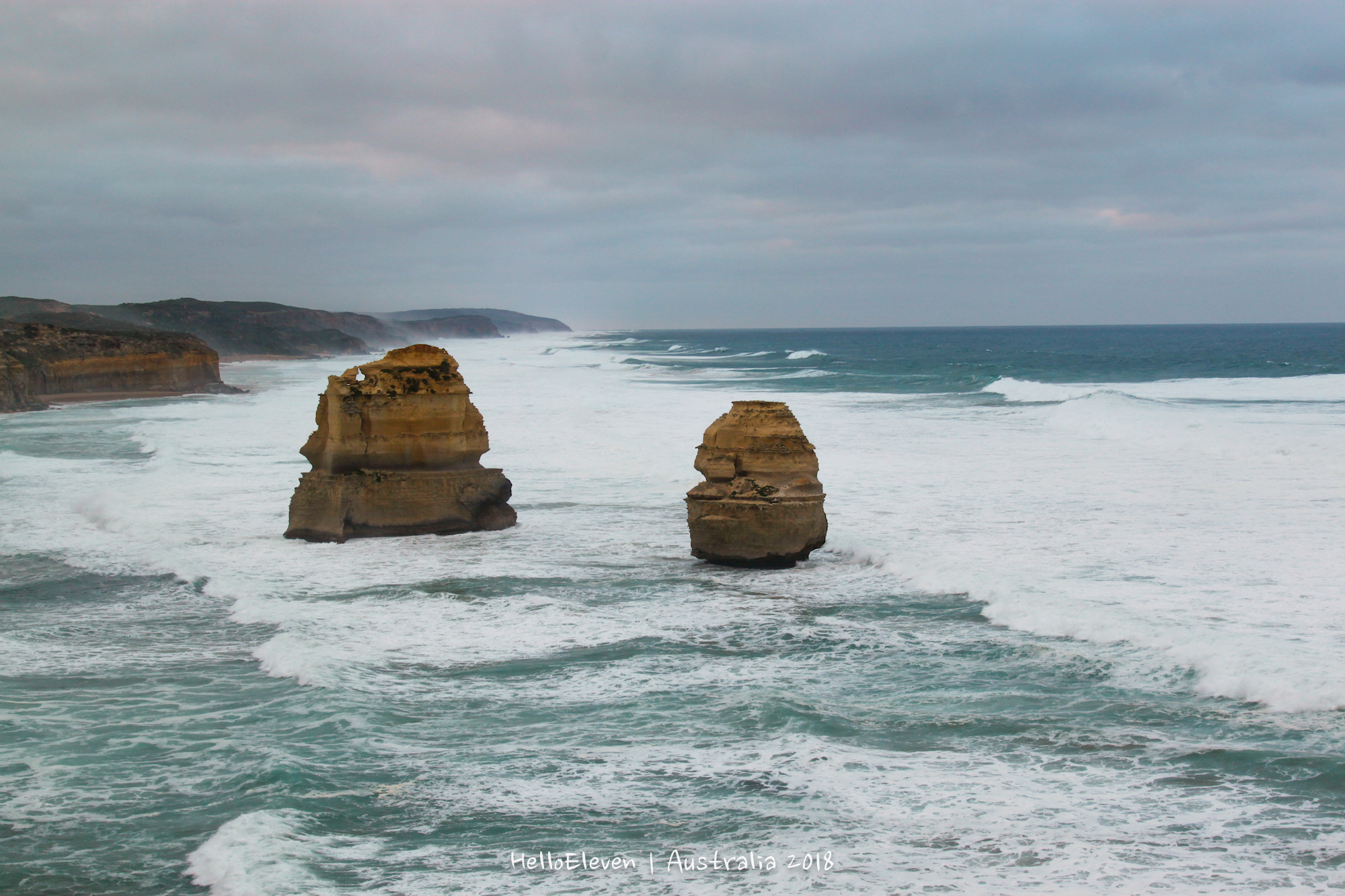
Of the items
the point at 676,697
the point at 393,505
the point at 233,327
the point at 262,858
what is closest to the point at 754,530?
the point at 676,697

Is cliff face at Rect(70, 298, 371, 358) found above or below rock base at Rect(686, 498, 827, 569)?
above

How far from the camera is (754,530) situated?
13211 millimetres

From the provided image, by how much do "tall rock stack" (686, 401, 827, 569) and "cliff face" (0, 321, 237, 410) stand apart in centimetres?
3863

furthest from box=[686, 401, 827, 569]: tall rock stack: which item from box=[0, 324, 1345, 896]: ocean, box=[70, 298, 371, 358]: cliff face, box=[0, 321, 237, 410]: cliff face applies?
box=[70, 298, 371, 358]: cliff face

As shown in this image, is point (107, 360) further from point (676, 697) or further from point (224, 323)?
point (224, 323)

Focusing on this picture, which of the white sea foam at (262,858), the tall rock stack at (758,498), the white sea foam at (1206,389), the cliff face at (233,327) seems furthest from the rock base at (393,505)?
the cliff face at (233,327)

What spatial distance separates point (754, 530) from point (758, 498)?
36 centimetres

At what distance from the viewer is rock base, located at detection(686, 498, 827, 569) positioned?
520 inches

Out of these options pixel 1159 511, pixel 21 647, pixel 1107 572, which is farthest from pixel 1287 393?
pixel 21 647

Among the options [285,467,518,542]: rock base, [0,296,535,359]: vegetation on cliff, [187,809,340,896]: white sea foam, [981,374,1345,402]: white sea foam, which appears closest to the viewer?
[187,809,340,896]: white sea foam

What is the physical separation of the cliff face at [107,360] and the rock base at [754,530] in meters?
38.7

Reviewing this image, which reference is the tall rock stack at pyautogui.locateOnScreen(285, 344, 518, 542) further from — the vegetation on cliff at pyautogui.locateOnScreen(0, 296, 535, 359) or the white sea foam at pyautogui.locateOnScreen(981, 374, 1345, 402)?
the vegetation on cliff at pyautogui.locateOnScreen(0, 296, 535, 359)

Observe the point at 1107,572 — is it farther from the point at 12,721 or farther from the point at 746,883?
the point at 12,721

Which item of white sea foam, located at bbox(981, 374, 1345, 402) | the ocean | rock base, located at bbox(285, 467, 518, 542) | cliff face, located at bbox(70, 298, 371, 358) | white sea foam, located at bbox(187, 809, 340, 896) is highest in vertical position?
cliff face, located at bbox(70, 298, 371, 358)
